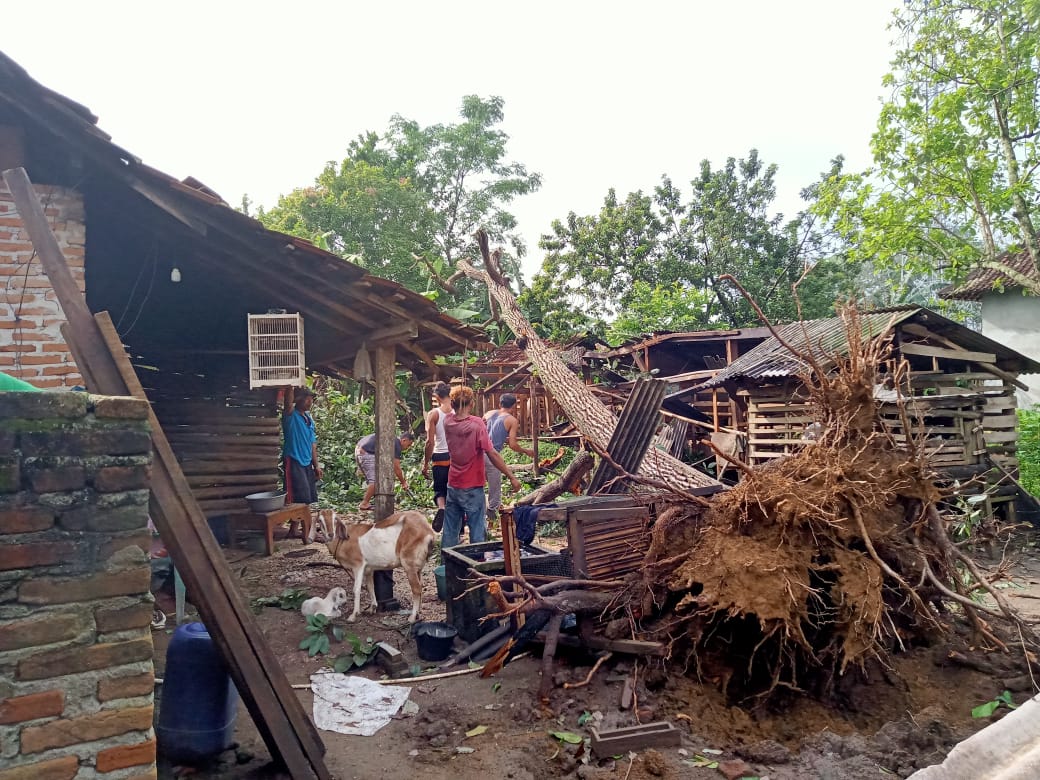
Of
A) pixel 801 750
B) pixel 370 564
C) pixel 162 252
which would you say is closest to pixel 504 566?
pixel 370 564

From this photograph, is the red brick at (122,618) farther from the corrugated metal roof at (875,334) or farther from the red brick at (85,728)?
the corrugated metal roof at (875,334)

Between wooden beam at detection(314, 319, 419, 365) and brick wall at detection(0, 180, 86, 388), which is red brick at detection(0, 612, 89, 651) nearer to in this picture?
brick wall at detection(0, 180, 86, 388)

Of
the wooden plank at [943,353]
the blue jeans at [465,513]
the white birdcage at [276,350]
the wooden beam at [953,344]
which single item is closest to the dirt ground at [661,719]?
the blue jeans at [465,513]

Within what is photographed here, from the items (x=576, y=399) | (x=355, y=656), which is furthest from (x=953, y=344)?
(x=355, y=656)

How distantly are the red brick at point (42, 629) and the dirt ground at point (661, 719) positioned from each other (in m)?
1.35

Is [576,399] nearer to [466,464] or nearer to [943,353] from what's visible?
[466,464]

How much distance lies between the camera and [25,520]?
2.13 meters

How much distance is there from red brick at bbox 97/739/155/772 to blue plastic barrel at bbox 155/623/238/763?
0.90 m

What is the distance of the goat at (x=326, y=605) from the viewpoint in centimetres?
560

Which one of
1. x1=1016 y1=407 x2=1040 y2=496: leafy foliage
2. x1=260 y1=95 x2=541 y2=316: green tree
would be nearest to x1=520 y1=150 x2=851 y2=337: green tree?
x1=260 y1=95 x2=541 y2=316: green tree

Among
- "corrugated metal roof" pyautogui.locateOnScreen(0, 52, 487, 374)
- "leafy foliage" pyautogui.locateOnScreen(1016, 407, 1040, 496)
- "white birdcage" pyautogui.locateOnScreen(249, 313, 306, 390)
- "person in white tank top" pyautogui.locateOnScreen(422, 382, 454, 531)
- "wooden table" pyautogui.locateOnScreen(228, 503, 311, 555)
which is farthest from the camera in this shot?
"leafy foliage" pyautogui.locateOnScreen(1016, 407, 1040, 496)

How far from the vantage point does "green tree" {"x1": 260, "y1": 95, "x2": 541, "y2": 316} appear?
2344 cm

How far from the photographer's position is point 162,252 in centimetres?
594

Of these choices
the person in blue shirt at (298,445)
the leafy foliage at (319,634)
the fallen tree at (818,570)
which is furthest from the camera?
the person in blue shirt at (298,445)
